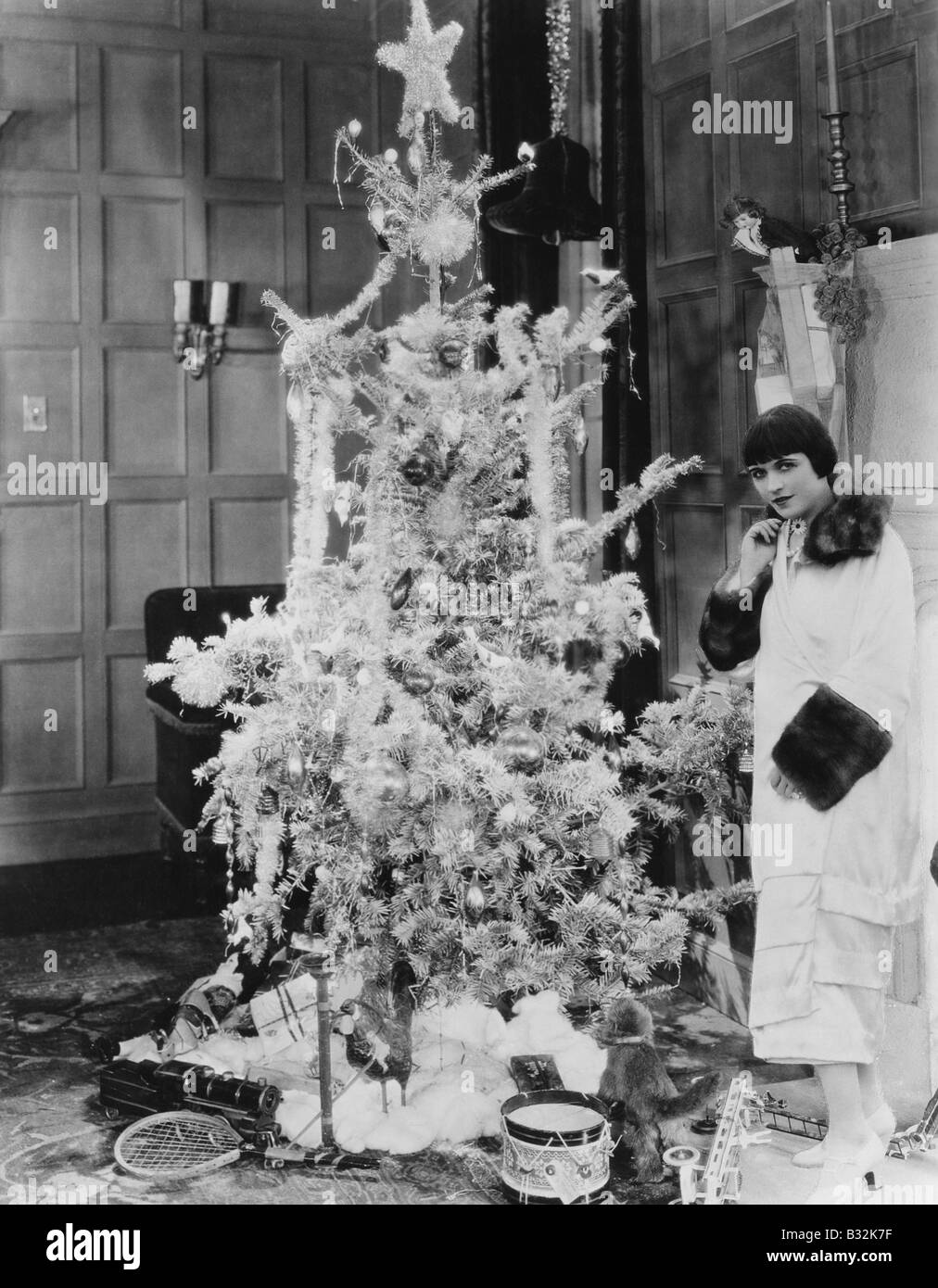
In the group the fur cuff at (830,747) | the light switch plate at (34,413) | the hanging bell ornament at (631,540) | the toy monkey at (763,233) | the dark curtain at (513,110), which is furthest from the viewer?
the light switch plate at (34,413)

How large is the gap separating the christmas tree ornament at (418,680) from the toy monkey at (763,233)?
4.09 ft

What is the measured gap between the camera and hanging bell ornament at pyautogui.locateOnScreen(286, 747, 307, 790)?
335 cm

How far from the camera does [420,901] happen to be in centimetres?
346

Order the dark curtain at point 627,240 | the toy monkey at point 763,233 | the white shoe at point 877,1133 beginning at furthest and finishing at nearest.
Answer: the dark curtain at point 627,240, the toy monkey at point 763,233, the white shoe at point 877,1133

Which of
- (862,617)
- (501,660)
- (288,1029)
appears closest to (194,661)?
(501,660)

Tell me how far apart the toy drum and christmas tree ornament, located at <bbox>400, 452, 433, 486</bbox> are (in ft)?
4.74

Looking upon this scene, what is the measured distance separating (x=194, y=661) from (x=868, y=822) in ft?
5.25

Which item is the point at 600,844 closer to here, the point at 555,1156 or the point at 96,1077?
the point at 555,1156

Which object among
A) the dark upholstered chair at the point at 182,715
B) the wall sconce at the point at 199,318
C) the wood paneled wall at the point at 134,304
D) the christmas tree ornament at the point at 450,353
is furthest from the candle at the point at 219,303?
the christmas tree ornament at the point at 450,353

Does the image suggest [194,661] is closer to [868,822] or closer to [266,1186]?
[266,1186]

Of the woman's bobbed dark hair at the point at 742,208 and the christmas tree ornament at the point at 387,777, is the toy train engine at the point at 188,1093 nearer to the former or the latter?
the christmas tree ornament at the point at 387,777

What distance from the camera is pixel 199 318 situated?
5926 millimetres

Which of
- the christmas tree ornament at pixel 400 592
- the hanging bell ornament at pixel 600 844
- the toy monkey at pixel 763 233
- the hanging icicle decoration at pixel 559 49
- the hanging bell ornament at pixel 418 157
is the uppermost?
the hanging icicle decoration at pixel 559 49

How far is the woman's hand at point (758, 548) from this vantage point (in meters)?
3.08
